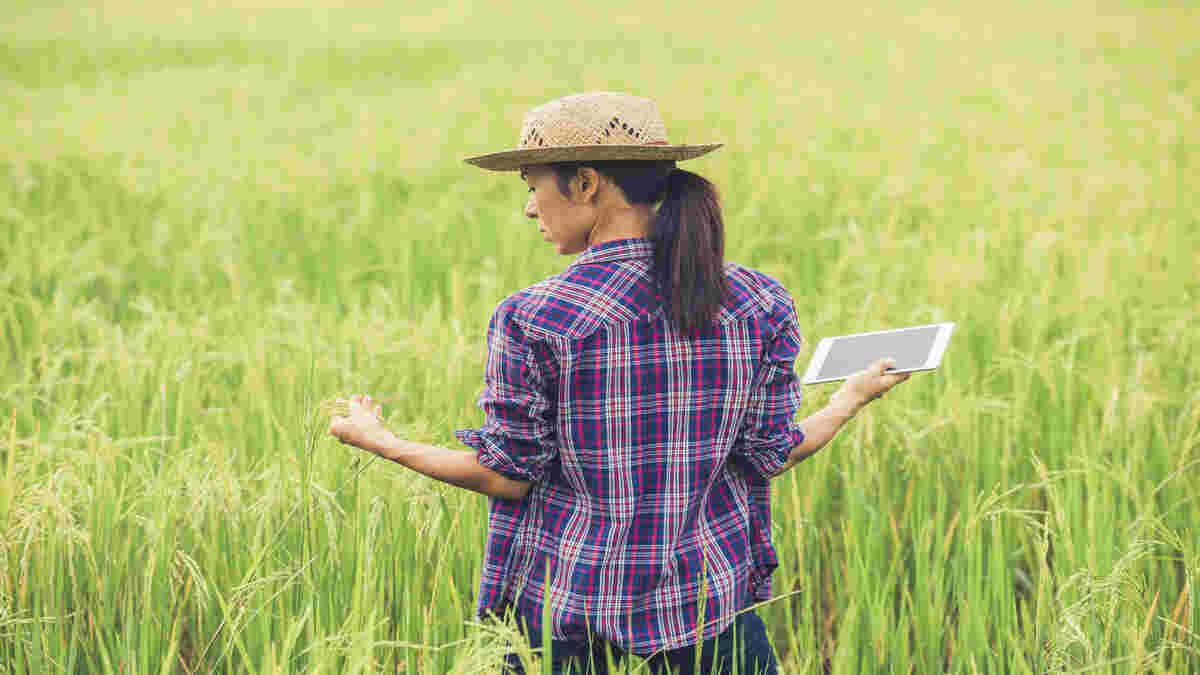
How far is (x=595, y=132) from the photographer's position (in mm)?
1564

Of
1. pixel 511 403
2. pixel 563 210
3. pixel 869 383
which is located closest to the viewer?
pixel 511 403

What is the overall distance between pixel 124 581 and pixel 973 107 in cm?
800

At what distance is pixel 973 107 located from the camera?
8.82 metres

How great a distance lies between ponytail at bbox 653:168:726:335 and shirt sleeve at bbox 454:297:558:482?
210 mm

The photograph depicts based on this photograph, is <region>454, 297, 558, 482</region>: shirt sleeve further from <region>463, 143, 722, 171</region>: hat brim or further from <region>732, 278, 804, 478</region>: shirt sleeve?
<region>732, 278, 804, 478</region>: shirt sleeve

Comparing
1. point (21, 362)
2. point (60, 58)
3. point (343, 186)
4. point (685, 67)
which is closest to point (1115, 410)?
point (21, 362)

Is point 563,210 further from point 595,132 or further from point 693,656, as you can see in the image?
point 693,656

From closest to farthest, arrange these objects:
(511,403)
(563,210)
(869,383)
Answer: (511,403) < (563,210) < (869,383)

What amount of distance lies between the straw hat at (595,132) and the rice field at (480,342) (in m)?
0.64

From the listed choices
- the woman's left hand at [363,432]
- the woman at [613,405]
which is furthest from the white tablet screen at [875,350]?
the woman's left hand at [363,432]

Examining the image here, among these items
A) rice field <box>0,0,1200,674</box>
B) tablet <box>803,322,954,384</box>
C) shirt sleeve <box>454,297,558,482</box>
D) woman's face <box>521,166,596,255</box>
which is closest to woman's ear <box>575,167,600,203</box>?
woman's face <box>521,166,596,255</box>

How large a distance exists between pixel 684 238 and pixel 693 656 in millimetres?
620

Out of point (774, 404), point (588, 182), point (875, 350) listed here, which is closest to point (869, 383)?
point (875, 350)

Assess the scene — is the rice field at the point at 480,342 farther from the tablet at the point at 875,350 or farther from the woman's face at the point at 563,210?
the woman's face at the point at 563,210
